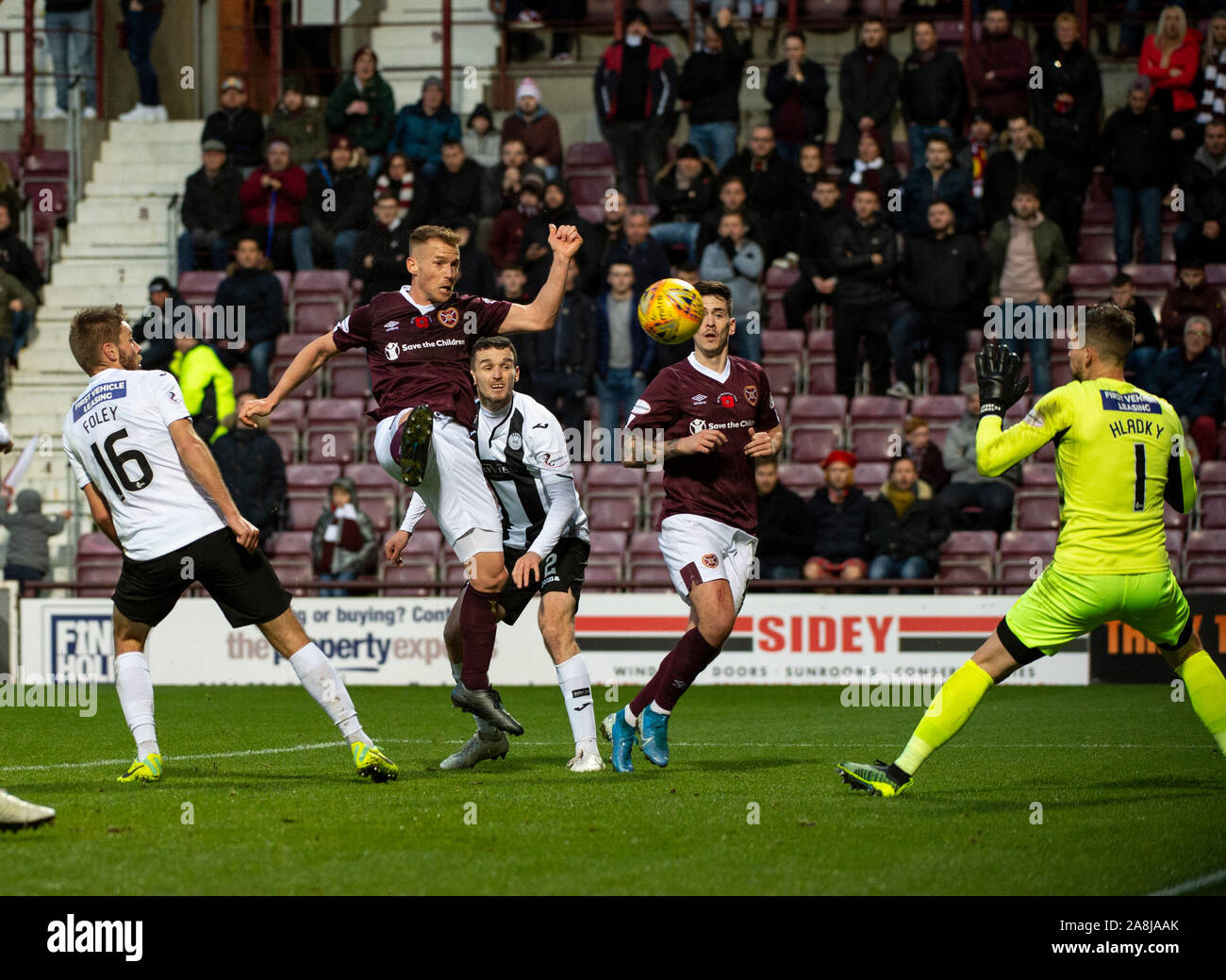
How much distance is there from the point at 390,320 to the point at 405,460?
2.73 ft

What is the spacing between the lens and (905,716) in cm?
1338

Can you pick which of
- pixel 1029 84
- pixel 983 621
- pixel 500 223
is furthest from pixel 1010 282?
pixel 500 223

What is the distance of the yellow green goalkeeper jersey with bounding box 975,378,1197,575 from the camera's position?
7.59 meters

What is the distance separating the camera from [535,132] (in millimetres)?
20781

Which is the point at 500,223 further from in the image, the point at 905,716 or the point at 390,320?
the point at 390,320

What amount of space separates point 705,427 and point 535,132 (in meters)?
12.4

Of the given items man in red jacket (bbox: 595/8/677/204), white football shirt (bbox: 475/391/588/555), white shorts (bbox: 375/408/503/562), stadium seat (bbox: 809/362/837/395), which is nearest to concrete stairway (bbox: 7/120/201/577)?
man in red jacket (bbox: 595/8/677/204)

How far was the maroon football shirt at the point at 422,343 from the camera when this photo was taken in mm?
8953

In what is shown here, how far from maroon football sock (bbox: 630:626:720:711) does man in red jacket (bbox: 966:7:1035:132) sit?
1317cm

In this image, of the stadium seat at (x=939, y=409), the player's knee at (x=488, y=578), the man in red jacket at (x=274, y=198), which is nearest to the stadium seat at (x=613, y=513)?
the stadium seat at (x=939, y=409)

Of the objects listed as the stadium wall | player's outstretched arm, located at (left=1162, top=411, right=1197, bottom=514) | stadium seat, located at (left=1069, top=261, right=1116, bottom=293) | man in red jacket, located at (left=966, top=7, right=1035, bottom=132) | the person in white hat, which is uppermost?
man in red jacket, located at (left=966, top=7, right=1035, bottom=132)

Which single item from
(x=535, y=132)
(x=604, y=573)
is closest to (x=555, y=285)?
(x=604, y=573)

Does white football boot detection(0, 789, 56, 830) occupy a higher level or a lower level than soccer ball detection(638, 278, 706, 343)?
lower

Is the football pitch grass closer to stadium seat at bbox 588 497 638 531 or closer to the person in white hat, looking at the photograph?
stadium seat at bbox 588 497 638 531
